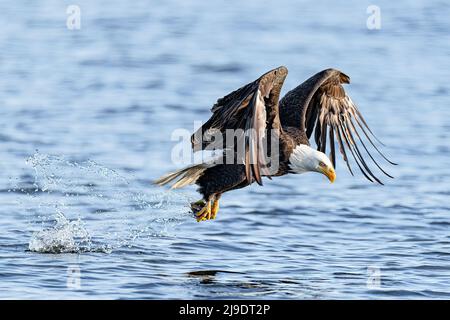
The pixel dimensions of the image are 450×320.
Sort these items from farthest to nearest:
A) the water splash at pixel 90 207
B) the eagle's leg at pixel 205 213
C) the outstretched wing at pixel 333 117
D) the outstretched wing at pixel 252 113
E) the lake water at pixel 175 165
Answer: the outstretched wing at pixel 333 117
the water splash at pixel 90 207
the eagle's leg at pixel 205 213
the lake water at pixel 175 165
the outstretched wing at pixel 252 113

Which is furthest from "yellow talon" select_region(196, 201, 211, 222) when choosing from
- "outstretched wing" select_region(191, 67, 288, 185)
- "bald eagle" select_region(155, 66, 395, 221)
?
"outstretched wing" select_region(191, 67, 288, 185)

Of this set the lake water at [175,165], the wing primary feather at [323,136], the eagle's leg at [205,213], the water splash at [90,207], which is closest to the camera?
the lake water at [175,165]

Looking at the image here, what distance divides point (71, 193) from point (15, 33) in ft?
34.7

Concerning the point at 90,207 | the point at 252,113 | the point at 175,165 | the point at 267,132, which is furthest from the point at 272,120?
the point at 175,165

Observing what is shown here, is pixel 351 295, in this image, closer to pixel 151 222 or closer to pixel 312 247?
pixel 312 247

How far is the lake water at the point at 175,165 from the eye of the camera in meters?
8.19

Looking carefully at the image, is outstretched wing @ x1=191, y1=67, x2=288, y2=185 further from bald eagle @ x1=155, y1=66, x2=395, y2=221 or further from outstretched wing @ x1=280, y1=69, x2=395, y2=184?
outstretched wing @ x1=280, y1=69, x2=395, y2=184

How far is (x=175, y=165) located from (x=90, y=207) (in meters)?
2.12

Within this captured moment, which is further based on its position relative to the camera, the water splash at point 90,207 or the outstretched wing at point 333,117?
the outstretched wing at point 333,117

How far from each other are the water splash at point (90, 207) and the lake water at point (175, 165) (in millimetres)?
24

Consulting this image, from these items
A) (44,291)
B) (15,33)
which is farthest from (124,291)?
(15,33)

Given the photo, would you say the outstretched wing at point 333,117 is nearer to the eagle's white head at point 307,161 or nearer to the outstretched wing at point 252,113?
the eagle's white head at point 307,161

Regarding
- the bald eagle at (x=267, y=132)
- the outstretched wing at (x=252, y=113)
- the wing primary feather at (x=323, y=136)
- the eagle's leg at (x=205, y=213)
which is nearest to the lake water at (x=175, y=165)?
the eagle's leg at (x=205, y=213)

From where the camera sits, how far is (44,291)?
752cm
